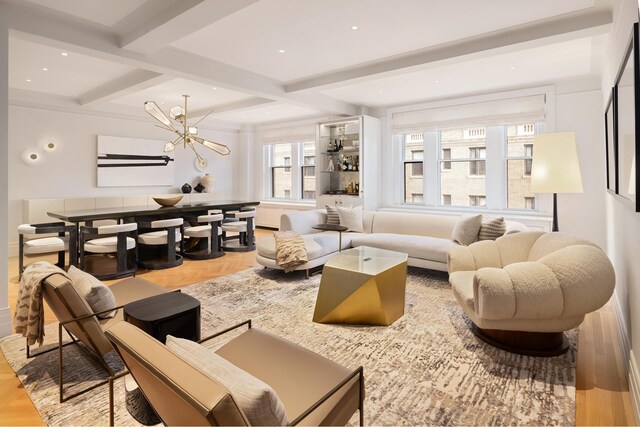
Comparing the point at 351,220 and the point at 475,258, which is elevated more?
the point at 351,220

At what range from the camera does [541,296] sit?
2299 millimetres

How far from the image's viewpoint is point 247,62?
457 cm

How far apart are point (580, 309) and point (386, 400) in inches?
54.8

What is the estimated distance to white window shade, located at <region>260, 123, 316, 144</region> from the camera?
8.27 m

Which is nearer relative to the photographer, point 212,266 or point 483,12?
point 483,12

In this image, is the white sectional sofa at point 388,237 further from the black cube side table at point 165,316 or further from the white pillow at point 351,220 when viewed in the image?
the black cube side table at point 165,316

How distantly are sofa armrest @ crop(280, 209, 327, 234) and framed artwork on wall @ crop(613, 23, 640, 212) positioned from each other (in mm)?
3790

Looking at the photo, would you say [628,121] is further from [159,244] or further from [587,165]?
[159,244]

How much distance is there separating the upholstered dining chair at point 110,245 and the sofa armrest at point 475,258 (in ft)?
12.9

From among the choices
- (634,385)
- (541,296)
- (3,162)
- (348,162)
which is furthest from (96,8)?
(348,162)

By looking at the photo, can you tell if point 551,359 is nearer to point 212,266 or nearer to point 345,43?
point 345,43

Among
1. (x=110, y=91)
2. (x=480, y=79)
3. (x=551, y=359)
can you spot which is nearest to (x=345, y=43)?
(x=480, y=79)

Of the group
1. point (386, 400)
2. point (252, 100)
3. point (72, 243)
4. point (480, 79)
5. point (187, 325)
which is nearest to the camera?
point (386, 400)

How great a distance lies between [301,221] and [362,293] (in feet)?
8.52
